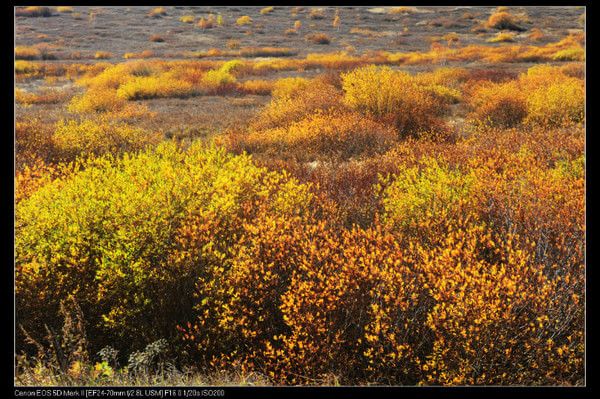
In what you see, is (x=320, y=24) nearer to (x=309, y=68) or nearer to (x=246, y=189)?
(x=309, y=68)

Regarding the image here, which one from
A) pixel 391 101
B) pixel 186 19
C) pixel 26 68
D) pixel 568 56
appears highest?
pixel 186 19

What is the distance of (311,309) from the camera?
14.3 feet

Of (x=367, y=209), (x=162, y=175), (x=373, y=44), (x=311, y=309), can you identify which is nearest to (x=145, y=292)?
(x=162, y=175)

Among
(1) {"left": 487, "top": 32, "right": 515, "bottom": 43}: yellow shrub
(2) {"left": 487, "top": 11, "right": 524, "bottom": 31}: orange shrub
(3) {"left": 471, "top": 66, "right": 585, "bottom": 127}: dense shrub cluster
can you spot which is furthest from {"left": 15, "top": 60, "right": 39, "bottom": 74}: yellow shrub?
(2) {"left": 487, "top": 11, "right": 524, "bottom": 31}: orange shrub

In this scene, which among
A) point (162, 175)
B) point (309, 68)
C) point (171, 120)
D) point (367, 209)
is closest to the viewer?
point (162, 175)

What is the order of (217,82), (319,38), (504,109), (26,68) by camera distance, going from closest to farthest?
(504,109) → (217,82) → (26,68) → (319,38)

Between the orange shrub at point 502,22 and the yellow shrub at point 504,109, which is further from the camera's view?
the orange shrub at point 502,22

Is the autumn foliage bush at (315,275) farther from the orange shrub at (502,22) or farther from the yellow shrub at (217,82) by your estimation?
the orange shrub at (502,22)

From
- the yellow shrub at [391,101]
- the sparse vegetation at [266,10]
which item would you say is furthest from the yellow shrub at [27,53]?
the yellow shrub at [391,101]

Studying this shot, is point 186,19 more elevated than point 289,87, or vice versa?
point 186,19

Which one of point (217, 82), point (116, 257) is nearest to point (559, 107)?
point (116, 257)

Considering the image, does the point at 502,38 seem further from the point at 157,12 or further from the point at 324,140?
the point at 324,140

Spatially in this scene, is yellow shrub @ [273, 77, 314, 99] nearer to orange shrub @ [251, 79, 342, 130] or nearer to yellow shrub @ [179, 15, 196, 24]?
orange shrub @ [251, 79, 342, 130]
